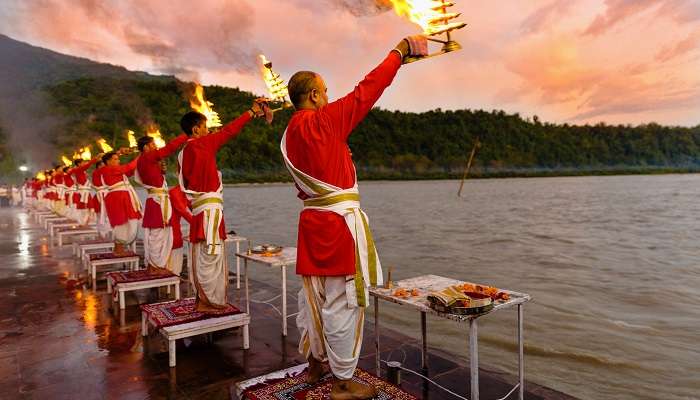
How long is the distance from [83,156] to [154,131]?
32.3 feet

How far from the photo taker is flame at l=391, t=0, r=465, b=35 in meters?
2.62

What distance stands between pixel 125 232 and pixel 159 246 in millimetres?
2210

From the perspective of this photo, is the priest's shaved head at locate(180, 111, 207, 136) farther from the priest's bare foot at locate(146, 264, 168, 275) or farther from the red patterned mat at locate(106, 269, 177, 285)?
the priest's bare foot at locate(146, 264, 168, 275)

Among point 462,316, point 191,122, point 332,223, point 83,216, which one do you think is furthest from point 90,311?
point 83,216

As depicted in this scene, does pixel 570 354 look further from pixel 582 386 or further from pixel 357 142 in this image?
pixel 357 142

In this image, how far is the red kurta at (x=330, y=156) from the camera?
2.78 meters

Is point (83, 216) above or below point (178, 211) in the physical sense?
below

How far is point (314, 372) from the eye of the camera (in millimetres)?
3447

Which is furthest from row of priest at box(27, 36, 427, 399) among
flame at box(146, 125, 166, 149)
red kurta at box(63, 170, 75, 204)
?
red kurta at box(63, 170, 75, 204)

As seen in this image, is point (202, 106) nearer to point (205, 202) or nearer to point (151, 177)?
point (151, 177)

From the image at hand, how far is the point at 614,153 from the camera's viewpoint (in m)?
110

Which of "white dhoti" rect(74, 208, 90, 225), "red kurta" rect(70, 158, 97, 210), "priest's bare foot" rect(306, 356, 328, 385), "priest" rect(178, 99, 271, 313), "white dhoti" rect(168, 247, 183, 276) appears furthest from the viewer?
"white dhoti" rect(74, 208, 90, 225)

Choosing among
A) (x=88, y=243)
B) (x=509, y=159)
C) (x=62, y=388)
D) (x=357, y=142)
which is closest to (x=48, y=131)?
(x=357, y=142)

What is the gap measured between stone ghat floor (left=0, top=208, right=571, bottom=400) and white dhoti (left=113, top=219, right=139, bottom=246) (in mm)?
1868
